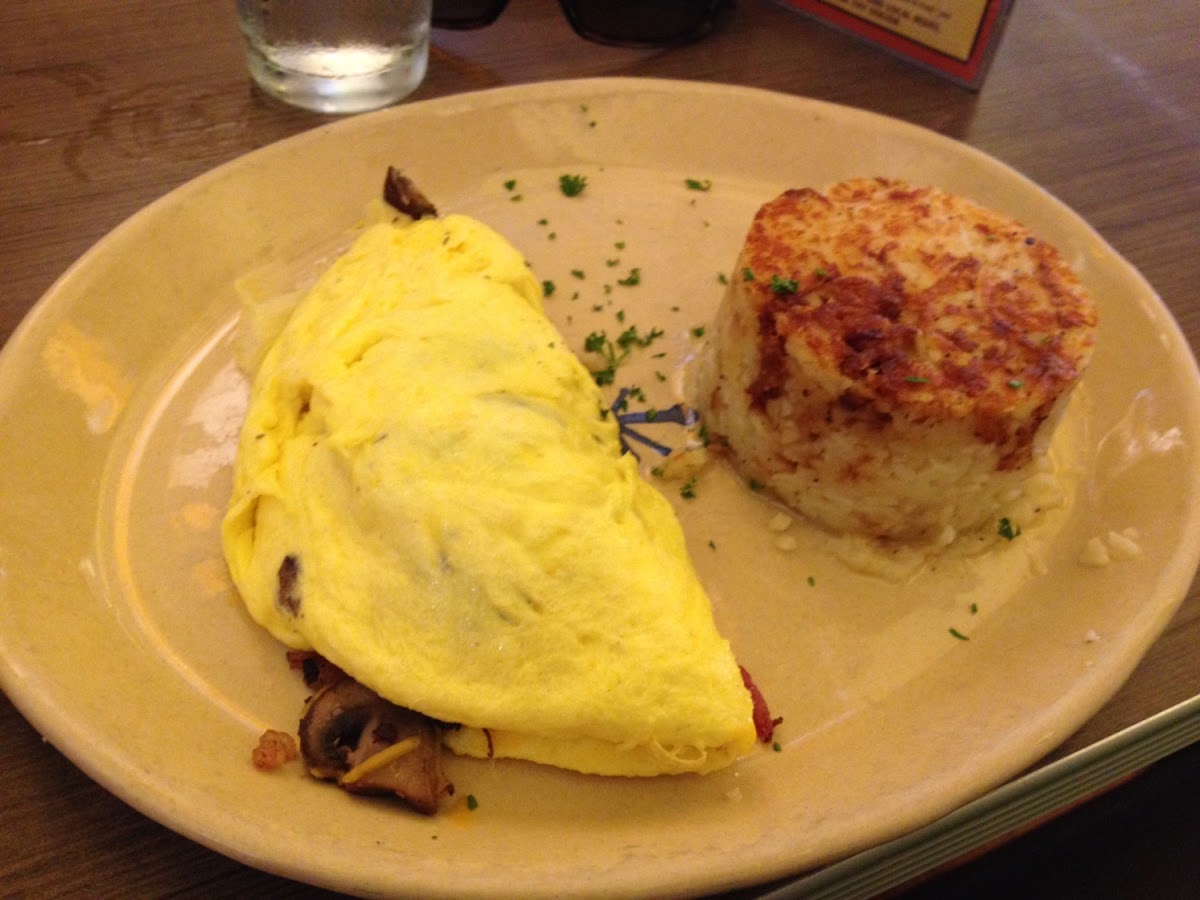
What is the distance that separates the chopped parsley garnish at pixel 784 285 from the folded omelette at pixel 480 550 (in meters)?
0.42

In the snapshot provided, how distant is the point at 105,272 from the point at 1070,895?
2338 millimetres

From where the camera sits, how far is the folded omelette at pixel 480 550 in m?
1.36

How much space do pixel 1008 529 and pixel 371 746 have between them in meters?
1.30

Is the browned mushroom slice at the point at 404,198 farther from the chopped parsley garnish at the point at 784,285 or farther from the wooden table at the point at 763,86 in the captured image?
the chopped parsley garnish at the point at 784,285

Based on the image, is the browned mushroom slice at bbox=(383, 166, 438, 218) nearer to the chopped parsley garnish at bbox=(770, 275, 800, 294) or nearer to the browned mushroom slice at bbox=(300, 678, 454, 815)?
the chopped parsley garnish at bbox=(770, 275, 800, 294)

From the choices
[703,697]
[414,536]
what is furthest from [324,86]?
[703,697]

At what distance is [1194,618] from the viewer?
1700mm

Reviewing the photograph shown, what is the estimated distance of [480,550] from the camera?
141 centimetres

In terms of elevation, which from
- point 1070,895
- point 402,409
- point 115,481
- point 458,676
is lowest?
point 1070,895

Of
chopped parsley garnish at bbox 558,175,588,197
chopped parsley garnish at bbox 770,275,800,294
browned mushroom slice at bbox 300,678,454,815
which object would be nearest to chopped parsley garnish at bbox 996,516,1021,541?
chopped parsley garnish at bbox 770,275,800,294

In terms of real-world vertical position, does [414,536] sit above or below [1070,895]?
above

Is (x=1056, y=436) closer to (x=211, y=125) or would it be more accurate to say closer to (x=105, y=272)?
(x=105, y=272)

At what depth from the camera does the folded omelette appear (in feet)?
4.48

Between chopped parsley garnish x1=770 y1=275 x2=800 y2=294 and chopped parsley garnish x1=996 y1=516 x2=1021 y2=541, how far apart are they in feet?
2.11
